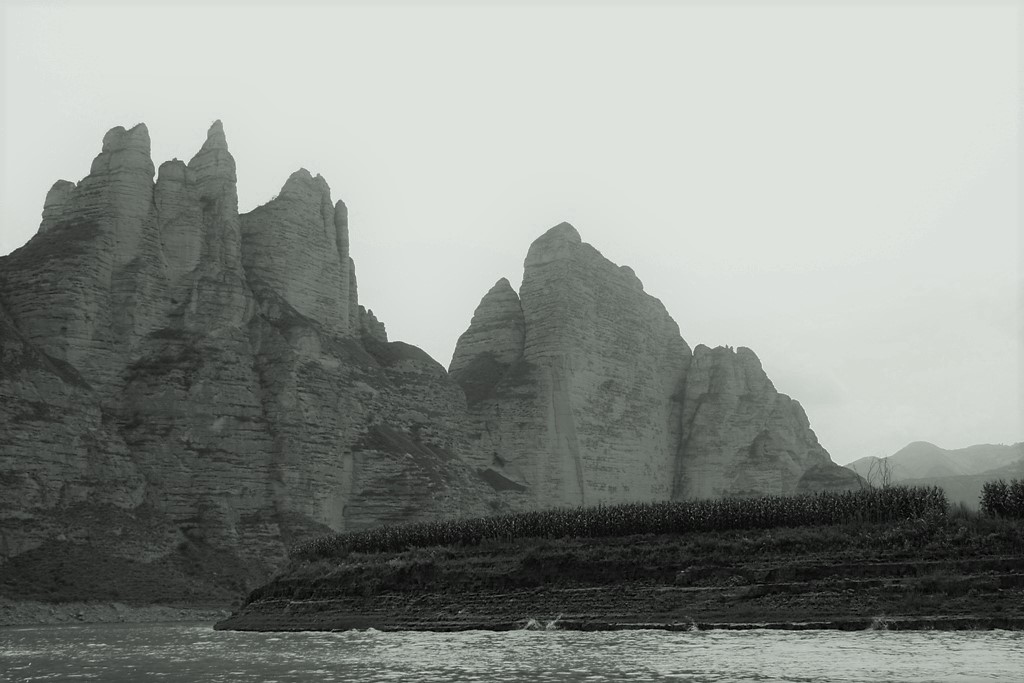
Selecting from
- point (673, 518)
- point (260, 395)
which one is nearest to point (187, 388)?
point (260, 395)

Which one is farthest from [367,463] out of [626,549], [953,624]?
[953,624]

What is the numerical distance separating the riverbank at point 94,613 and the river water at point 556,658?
24468mm

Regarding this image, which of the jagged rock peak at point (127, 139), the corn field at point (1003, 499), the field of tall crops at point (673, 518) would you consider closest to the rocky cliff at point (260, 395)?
the jagged rock peak at point (127, 139)

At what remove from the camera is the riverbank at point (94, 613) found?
68438 mm

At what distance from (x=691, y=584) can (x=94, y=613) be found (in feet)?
146

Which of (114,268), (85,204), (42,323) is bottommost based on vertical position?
(42,323)

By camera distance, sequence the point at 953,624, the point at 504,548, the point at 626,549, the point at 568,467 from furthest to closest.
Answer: the point at 568,467, the point at 504,548, the point at 626,549, the point at 953,624

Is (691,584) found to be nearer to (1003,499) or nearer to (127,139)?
(1003,499)

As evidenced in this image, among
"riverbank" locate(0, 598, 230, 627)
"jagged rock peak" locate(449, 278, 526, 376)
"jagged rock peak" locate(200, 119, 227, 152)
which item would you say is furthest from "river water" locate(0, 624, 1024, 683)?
"jagged rock peak" locate(449, 278, 526, 376)

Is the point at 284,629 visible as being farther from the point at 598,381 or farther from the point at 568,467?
the point at 598,381

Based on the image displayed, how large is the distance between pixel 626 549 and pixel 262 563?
45.9 metres

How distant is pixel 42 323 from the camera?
307 ft

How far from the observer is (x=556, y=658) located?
32250 millimetres

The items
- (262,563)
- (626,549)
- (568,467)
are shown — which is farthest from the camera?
(568,467)
